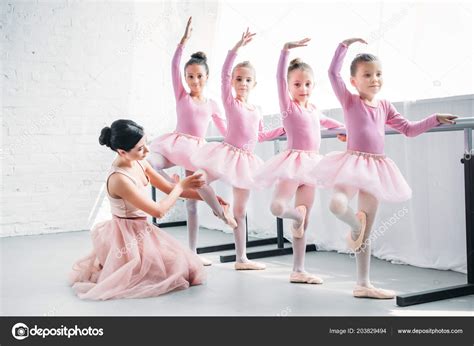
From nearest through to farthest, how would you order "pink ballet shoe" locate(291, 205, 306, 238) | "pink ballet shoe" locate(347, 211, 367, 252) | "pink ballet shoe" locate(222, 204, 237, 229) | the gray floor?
the gray floor < "pink ballet shoe" locate(347, 211, 367, 252) < "pink ballet shoe" locate(291, 205, 306, 238) < "pink ballet shoe" locate(222, 204, 237, 229)

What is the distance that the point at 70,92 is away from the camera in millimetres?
4863

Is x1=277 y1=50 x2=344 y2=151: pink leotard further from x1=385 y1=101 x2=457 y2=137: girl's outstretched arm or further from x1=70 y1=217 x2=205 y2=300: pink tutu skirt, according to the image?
x1=70 y1=217 x2=205 y2=300: pink tutu skirt

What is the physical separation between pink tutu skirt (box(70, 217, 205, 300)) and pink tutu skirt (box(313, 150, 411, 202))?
753mm

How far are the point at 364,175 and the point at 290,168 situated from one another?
43cm

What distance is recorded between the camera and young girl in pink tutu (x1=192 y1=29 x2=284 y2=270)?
9.64 feet

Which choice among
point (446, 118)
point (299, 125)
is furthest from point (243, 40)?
point (446, 118)

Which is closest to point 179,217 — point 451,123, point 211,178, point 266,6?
point 266,6

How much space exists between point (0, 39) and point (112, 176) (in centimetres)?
251

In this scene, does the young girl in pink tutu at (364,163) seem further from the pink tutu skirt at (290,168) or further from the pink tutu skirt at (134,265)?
the pink tutu skirt at (134,265)

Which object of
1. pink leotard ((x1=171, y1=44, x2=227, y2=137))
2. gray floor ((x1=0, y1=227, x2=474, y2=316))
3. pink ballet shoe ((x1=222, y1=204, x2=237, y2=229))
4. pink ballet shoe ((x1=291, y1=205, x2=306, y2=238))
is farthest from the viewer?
pink leotard ((x1=171, y1=44, x2=227, y2=137))

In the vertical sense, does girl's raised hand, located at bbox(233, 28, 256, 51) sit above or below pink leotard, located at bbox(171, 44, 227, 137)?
above

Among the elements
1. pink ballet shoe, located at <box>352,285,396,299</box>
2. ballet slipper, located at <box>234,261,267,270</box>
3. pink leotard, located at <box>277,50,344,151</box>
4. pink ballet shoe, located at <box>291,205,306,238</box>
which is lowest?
ballet slipper, located at <box>234,261,267,270</box>

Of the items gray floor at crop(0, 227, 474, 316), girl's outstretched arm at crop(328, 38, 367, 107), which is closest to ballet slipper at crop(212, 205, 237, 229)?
gray floor at crop(0, 227, 474, 316)

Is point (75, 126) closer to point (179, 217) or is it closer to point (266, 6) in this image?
point (179, 217)
